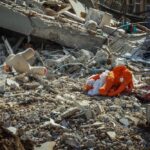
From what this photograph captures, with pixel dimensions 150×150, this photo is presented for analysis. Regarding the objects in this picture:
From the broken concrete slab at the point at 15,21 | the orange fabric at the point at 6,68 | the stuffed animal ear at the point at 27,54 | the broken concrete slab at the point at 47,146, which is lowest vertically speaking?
the broken concrete slab at the point at 47,146

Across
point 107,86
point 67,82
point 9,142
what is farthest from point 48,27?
point 9,142

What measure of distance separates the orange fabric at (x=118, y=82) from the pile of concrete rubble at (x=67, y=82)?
5.8 inches

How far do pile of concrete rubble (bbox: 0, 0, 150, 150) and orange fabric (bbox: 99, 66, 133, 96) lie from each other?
0.48ft

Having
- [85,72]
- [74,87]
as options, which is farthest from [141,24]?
[74,87]

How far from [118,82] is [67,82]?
1.18 meters

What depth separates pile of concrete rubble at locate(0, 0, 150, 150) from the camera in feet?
25.2

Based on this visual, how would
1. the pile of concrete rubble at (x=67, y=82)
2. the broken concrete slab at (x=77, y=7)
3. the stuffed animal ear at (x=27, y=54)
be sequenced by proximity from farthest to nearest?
the broken concrete slab at (x=77, y=7), the stuffed animal ear at (x=27, y=54), the pile of concrete rubble at (x=67, y=82)

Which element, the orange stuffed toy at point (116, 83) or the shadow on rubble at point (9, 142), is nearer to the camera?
the shadow on rubble at point (9, 142)

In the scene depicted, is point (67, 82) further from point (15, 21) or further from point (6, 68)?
point (15, 21)

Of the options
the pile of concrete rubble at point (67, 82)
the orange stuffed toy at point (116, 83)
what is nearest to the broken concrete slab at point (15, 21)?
the pile of concrete rubble at point (67, 82)

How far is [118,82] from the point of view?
9.91m

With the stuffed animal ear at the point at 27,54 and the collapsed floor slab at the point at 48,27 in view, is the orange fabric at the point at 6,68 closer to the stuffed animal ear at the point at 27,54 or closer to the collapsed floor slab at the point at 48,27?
the stuffed animal ear at the point at 27,54

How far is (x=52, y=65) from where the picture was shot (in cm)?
1177

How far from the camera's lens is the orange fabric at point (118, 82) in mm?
9695
